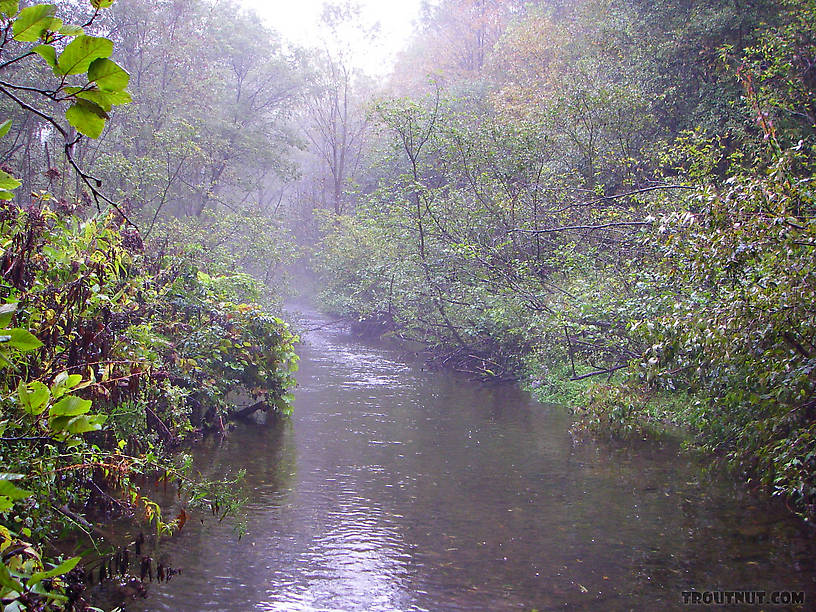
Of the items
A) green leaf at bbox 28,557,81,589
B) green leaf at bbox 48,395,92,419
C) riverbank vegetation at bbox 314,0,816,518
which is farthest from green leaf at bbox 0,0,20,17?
riverbank vegetation at bbox 314,0,816,518

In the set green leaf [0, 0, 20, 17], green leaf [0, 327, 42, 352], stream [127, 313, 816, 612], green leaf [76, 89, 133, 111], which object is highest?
green leaf [0, 0, 20, 17]

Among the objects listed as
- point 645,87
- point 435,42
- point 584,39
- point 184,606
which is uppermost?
point 435,42

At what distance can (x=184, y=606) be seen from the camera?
481 cm

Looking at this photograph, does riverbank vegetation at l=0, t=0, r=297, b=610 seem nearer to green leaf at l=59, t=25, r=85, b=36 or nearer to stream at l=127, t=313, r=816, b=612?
green leaf at l=59, t=25, r=85, b=36

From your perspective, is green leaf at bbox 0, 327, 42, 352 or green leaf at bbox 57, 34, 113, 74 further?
green leaf at bbox 0, 327, 42, 352

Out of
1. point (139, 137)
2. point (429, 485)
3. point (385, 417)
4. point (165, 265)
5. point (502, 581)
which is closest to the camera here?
point (502, 581)

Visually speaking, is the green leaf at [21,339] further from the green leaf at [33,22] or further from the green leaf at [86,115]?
the green leaf at [33,22]

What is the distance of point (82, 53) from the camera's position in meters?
1.44

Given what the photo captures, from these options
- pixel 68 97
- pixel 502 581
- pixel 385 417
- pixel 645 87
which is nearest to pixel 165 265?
pixel 385 417

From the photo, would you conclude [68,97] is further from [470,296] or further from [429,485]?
[470,296]

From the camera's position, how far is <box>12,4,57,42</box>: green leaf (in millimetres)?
1474

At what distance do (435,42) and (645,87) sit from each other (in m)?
22.5

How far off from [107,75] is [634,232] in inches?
474

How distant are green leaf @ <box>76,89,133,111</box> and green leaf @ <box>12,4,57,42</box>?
18 cm
